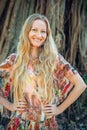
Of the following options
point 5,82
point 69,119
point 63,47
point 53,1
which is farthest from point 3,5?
point 5,82

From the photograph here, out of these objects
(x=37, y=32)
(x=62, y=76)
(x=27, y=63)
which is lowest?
(x=62, y=76)

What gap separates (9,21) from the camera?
18.1 ft

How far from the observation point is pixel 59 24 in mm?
5695

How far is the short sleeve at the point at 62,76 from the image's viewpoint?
2877 millimetres

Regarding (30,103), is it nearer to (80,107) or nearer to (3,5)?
(3,5)

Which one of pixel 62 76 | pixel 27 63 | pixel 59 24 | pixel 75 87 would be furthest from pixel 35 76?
pixel 59 24

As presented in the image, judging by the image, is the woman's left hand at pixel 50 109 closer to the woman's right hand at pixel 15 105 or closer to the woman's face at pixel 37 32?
the woman's right hand at pixel 15 105

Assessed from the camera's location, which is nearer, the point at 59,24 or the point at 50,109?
the point at 50,109

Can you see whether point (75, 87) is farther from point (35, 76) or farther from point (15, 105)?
point (15, 105)

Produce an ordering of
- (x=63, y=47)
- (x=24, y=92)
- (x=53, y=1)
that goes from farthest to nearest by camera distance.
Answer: (x=63, y=47)
(x=53, y=1)
(x=24, y=92)

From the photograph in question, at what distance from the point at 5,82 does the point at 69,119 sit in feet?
10.3

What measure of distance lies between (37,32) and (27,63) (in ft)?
0.76

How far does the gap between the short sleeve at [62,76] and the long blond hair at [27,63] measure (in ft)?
0.18

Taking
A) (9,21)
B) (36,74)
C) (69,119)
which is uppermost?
(9,21)
